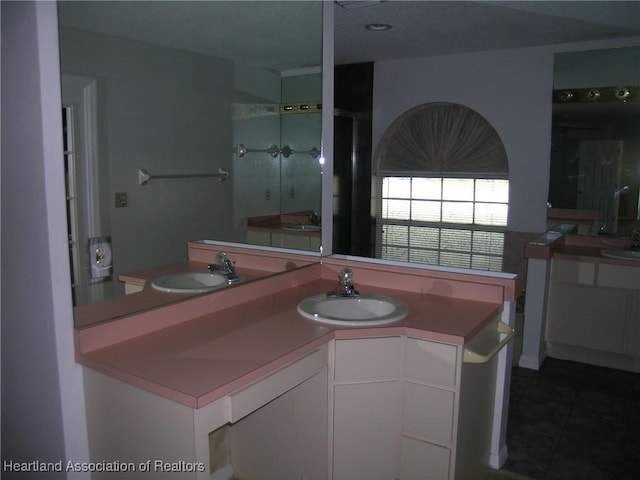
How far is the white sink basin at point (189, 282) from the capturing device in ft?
6.02

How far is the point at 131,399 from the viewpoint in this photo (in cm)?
143

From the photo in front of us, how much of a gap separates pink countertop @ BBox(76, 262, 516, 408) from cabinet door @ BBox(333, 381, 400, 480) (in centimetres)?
22

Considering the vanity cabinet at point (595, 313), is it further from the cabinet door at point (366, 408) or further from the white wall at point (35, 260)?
the white wall at point (35, 260)

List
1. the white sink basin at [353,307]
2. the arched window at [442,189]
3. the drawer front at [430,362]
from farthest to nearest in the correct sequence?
the arched window at [442,189]
the white sink basin at [353,307]
the drawer front at [430,362]

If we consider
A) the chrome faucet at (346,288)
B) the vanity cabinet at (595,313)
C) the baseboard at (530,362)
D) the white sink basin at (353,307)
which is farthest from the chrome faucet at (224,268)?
the vanity cabinet at (595,313)

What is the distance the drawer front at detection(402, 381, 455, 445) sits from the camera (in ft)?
6.00

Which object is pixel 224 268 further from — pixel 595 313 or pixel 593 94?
pixel 593 94

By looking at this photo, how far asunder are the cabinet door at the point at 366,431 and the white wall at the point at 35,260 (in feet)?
2.72

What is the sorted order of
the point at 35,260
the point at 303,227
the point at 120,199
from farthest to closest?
the point at 303,227 < the point at 120,199 < the point at 35,260

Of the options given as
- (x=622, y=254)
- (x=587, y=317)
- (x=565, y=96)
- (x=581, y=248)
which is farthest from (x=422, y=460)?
(x=565, y=96)

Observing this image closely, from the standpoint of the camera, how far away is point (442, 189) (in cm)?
491

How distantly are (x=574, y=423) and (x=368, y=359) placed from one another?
1.47 metres

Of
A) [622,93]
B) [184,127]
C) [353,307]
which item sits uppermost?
[622,93]

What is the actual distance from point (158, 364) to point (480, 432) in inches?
51.9
